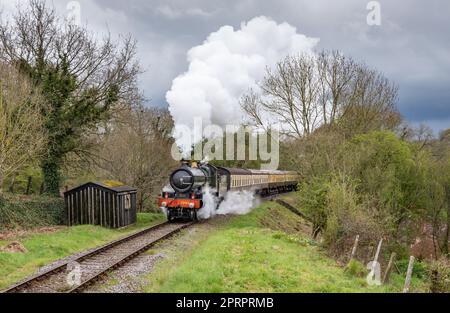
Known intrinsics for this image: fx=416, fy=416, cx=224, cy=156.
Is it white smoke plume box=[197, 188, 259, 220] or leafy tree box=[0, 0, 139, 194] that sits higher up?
leafy tree box=[0, 0, 139, 194]

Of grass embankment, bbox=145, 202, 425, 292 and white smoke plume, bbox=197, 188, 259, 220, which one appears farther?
white smoke plume, bbox=197, 188, 259, 220

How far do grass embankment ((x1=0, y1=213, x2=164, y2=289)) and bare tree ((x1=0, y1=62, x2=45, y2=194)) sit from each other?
365 centimetres

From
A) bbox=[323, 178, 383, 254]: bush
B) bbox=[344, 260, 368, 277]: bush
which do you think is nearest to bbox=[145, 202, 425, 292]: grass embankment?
bbox=[344, 260, 368, 277]: bush

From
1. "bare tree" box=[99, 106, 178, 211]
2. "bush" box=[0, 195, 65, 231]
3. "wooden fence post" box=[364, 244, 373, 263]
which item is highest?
Answer: "bare tree" box=[99, 106, 178, 211]

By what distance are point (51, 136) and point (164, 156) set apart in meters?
8.44

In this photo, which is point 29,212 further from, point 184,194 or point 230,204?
point 230,204

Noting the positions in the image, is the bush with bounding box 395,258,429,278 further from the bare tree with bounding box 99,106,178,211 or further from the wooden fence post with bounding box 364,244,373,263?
the bare tree with bounding box 99,106,178,211

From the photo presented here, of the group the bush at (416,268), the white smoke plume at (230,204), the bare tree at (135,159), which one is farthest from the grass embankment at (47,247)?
the bush at (416,268)

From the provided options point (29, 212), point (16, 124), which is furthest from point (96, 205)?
point (16, 124)

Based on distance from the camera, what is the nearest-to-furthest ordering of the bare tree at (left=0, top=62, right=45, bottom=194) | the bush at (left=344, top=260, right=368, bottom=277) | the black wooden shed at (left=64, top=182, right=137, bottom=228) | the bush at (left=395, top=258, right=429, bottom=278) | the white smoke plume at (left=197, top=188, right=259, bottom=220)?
the bush at (left=344, top=260, right=368, bottom=277) → the bare tree at (left=0, top=62, right=45, bottom=194) → the bush at (left=395, top=258, right=429, bottom=278) → the black wooden shed at (left=64, top=182, right=137, bottom=228) → the white smoke plume at (left=197, top=188, right=259, bottom=220)

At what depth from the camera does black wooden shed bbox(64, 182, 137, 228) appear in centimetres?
1847

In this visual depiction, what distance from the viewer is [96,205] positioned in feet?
61.0
